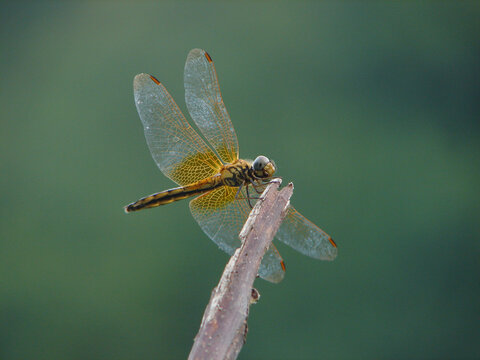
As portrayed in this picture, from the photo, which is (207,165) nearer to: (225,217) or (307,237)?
(225,217)

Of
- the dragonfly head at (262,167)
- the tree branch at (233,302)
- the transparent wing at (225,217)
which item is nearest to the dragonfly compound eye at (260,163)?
the dragonfly head at (262,167)

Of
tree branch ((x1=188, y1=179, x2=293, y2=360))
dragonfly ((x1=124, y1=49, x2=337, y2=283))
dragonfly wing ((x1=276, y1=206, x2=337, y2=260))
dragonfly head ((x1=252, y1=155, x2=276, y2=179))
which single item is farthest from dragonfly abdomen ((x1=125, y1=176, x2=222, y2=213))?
tree branch ((x1=188, y1=179, x2=293, y2=360))

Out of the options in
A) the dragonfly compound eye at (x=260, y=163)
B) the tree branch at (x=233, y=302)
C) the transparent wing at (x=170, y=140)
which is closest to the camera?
the tree branch at (x=233, y=302)

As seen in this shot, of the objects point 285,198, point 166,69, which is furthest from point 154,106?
point 166,69

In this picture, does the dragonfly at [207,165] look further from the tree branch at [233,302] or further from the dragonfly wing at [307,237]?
the tree branch at [233,302]

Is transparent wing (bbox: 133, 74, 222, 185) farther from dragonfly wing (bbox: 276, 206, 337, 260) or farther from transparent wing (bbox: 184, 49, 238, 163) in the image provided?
dragonfly wing (bbox: 276, 206, 337, 260)

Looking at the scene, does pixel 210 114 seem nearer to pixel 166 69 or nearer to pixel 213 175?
pixel 213 175

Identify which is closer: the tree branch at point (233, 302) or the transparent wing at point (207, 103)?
the tree branch at point (233, 302)
